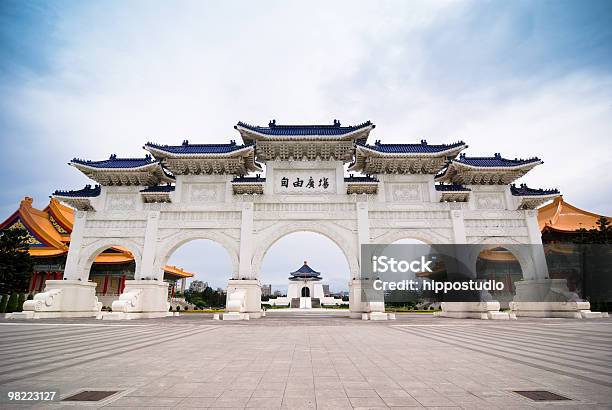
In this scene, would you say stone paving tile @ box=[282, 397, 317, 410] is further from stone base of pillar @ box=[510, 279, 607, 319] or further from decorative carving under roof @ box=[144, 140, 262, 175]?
stone base of pillar @ box=[510, 279, 607, 319]

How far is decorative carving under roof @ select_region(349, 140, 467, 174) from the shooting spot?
18.3 m

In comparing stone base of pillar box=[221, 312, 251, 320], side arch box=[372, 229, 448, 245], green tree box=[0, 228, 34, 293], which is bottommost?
stone base of pillar box=[221, 312, 251, 320]

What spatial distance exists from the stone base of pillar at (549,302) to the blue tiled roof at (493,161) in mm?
6505

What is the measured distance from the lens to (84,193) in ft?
63.5

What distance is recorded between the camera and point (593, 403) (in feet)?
10.5

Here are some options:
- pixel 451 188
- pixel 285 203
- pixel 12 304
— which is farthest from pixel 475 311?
pixel 12 304

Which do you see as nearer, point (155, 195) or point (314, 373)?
point (314, 373)

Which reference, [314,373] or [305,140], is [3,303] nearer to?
[305,140]

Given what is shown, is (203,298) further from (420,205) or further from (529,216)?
(529,216)

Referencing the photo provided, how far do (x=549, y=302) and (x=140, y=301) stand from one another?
70.8 ft

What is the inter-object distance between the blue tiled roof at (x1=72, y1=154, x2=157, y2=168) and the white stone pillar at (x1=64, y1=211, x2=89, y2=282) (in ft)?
9.25

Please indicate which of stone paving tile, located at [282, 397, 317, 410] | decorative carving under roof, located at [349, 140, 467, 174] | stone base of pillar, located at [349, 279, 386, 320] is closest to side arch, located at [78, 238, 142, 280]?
stone base of pillar, located at [349, 279, 386, 320]

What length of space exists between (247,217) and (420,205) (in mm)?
9505

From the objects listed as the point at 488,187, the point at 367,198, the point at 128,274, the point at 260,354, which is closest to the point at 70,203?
the point at 128,274
